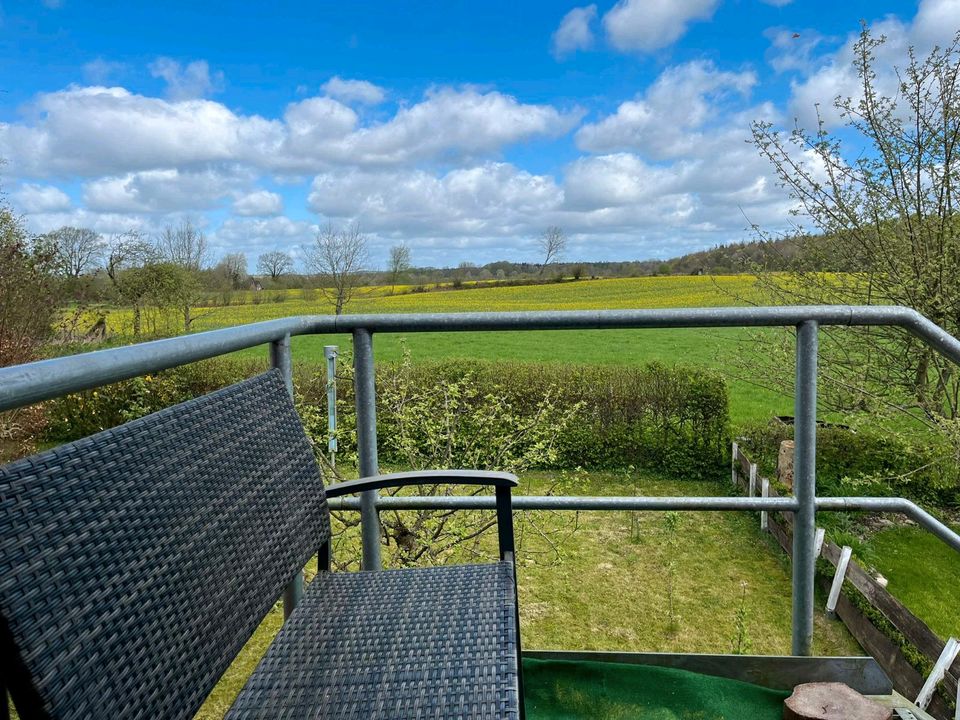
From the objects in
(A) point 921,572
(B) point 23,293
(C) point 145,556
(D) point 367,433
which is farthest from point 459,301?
(C) point 145,556

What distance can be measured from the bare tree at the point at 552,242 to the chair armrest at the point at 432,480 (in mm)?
24041

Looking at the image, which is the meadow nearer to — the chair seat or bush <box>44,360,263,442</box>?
bush <box>44,360,263,442</box>

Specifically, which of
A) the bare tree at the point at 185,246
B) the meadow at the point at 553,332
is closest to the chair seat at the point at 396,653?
the meadow at the point at 553,332

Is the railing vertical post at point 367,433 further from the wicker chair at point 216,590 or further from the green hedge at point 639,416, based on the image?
the green hedge at point 639,416

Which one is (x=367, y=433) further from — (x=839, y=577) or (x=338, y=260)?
(x=338, y=260)

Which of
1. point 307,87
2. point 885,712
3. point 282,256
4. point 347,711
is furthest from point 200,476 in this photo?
point 307,87

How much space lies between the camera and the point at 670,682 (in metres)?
1.73

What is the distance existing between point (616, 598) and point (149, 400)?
6.34 metres

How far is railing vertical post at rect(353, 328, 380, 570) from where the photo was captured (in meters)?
1.75

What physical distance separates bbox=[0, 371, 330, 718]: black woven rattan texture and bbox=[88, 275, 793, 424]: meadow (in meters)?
1.12

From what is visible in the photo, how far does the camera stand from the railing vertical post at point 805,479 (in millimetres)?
1654

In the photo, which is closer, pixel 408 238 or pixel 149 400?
pixel 149 400

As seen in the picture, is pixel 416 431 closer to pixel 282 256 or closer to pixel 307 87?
pixel 282 256

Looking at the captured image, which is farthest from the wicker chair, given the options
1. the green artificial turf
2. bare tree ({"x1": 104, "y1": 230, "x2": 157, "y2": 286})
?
bare tree ({"x1": 104, "y1": 230, "x2": 157, "y2": 286})
